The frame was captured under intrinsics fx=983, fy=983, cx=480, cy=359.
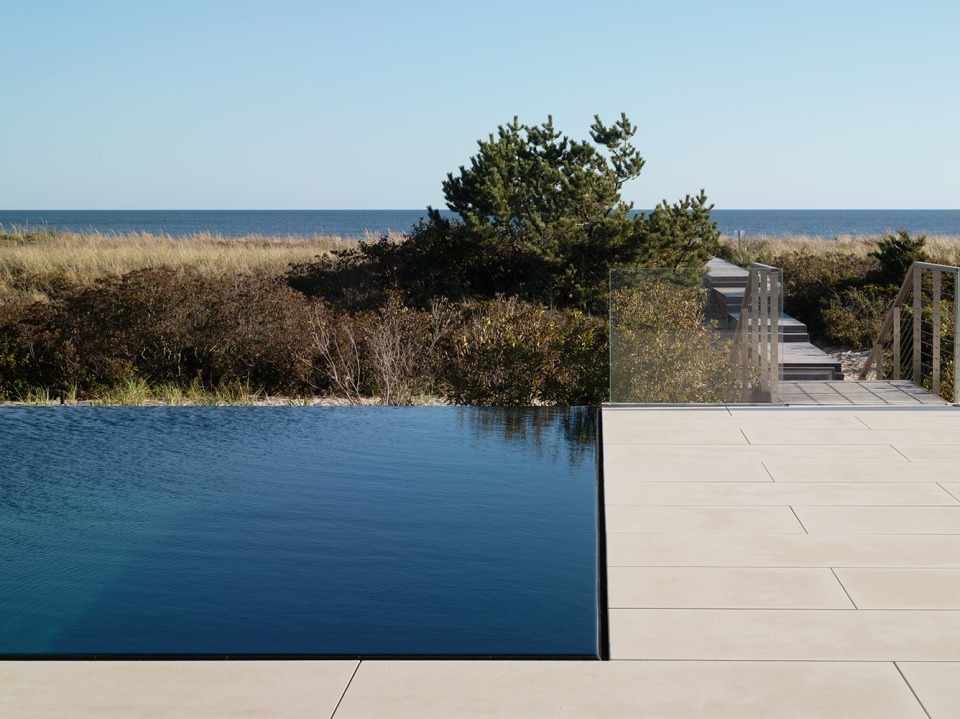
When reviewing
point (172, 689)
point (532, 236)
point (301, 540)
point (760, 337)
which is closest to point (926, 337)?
point (760, 337)

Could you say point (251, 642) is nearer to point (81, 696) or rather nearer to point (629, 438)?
point (81, 696)

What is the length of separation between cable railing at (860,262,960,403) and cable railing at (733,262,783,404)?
3.76ft

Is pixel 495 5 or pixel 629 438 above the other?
pixel 495 5

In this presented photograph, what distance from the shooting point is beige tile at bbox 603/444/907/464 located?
5457mm

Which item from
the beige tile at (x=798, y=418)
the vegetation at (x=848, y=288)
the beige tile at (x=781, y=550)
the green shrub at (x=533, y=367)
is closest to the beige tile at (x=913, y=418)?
the beige tile at (x=798, y=418)

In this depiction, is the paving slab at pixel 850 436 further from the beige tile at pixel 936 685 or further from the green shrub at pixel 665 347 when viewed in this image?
the beige tile at pixel 936 685

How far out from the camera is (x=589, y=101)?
3972cm

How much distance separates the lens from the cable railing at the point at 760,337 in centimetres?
668

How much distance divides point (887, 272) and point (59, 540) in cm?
1452

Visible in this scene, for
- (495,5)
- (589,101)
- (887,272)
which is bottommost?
(887,272)

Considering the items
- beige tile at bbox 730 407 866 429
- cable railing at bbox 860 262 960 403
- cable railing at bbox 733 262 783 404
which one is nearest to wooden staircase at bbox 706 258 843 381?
cable railing at bbox 733 262 783 404

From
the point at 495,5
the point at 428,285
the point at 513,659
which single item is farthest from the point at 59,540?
the point at 495,5

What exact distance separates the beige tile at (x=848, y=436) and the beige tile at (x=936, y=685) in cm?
318

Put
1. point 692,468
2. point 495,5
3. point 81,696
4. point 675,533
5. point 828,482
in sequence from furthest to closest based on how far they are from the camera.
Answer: point 495,5 → point 692,468 → point 828,482 → point 675,533 → point 81,696
